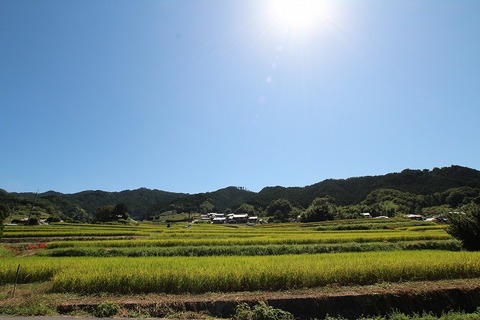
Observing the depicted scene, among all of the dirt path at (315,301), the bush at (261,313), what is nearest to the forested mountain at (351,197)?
the dirt path at (315,301)

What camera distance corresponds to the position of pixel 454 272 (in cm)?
1349

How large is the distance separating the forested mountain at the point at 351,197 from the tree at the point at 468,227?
62.4m

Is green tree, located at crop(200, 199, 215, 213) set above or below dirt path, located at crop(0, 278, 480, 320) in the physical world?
above

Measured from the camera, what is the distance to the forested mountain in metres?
105

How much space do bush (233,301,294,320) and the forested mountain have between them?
7943cm

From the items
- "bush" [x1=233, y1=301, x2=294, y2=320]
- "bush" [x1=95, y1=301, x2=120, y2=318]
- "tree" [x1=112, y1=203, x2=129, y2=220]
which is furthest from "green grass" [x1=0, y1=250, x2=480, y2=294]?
"tree" [x1=112, y1=203, x2=129, y2=220]

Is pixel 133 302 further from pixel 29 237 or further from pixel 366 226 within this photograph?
pixel 366 226

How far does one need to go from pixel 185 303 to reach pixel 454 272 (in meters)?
12.2

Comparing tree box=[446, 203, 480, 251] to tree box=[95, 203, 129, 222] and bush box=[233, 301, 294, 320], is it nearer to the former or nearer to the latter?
bush box=[233, 301, 294, 320]

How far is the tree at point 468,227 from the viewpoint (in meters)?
22.2

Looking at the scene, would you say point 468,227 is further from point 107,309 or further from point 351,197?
point 351,197

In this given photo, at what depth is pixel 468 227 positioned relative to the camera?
894 inches

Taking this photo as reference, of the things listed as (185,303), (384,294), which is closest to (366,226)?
(384,294)

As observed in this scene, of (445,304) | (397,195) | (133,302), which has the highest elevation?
(397,195)
